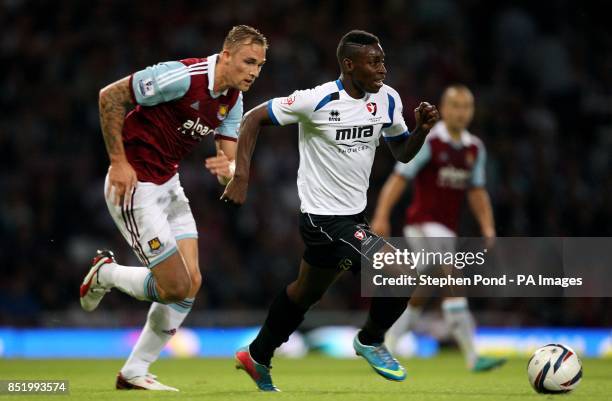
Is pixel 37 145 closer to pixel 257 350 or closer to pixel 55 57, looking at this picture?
pixel 55 57

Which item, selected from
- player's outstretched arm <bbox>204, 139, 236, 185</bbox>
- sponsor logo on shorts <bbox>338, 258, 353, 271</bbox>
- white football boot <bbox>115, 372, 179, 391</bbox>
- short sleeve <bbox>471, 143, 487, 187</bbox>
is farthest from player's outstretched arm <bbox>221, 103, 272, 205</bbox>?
short sleeve <bbox>471, 143, 487, 187</bbox>

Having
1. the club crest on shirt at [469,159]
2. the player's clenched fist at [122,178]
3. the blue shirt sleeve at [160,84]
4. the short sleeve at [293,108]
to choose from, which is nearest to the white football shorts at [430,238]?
the club crest on shirt at [469,159]

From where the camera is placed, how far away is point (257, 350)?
7.21 metres

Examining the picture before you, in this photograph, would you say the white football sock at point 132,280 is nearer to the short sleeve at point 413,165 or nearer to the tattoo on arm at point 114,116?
the tattoo on arm at point 114,116

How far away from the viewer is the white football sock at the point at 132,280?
23.8 ft

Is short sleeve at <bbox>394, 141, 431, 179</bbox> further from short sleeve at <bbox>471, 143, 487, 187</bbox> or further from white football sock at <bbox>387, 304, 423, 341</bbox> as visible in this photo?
white football sock at <bbox>387, 304, 423, 341</bbox>

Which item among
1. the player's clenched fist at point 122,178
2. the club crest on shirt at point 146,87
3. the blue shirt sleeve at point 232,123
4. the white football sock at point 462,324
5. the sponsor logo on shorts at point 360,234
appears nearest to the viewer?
the sponsor logo on shorts at point 360,234

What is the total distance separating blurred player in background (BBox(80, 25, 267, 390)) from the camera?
23.3ft

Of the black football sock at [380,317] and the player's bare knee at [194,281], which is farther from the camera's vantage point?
the player's bare knee at [194,281]

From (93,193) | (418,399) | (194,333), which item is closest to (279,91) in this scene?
(93,193)

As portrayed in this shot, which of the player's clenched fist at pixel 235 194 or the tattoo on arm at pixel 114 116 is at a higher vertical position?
the tattoo on arm at pixel 114 116

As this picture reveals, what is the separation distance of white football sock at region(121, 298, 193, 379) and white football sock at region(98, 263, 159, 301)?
0.69 ft

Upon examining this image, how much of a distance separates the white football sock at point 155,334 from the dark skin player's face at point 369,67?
6.24ft

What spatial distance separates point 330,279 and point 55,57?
34.1 ft
